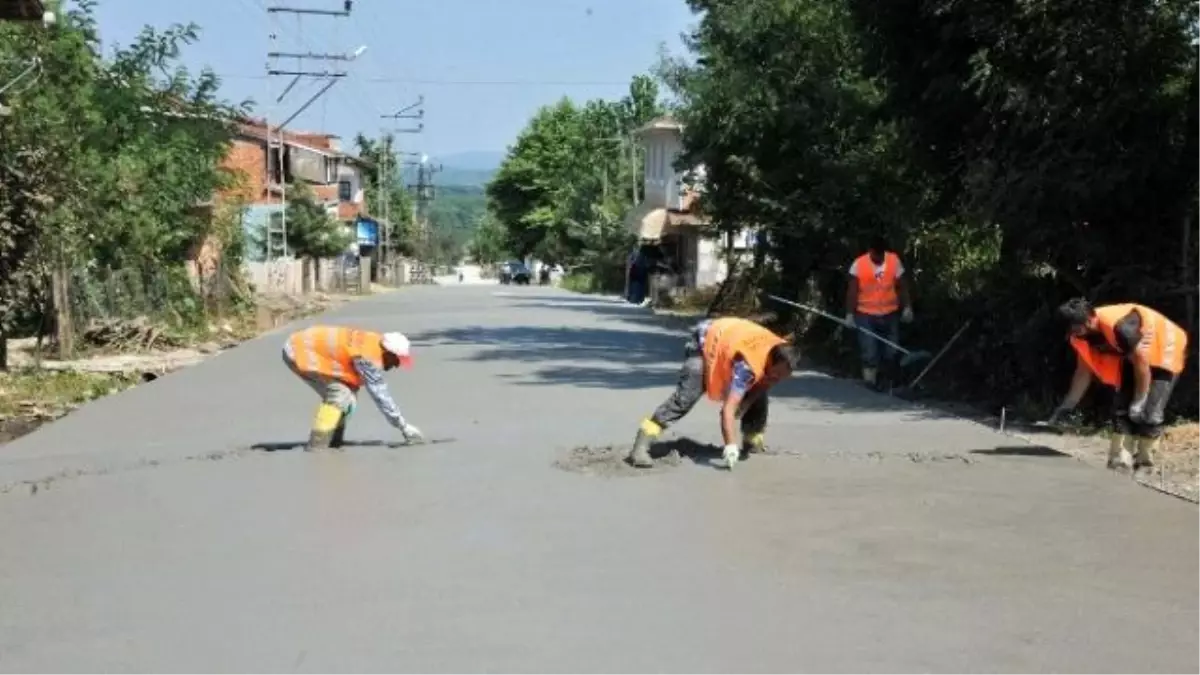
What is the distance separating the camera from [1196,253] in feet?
43.2

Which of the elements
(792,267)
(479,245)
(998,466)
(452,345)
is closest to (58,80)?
(452,345)

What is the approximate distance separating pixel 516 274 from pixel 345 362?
92.2 metres

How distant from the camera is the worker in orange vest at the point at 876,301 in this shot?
1590 cm

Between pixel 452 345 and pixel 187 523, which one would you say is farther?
pixel 452 345

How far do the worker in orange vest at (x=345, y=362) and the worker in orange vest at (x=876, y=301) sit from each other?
6.42m

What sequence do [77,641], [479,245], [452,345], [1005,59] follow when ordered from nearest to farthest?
1. [77,641]
2. [1005,59]
3. [452,345]
4. [479,245]

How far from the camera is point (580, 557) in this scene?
7.51m

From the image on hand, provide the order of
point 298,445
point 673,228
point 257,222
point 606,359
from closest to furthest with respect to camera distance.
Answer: point 298,445 < point 606,359 < point 673,228 < point 257,222

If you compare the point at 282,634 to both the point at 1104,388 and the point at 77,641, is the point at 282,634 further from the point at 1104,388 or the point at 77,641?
the point at 1104,388

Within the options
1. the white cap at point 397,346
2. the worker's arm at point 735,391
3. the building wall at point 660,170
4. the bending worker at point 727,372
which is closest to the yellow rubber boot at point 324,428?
the white cap at point 397,346

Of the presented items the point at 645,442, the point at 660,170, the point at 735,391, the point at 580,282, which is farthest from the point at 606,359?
the point at 580,282

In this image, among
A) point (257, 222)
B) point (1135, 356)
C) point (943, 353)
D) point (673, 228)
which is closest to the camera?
point (1135, 356)

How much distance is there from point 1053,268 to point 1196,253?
130cm

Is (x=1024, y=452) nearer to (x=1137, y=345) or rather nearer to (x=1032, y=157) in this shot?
(x=1137, y=345)
